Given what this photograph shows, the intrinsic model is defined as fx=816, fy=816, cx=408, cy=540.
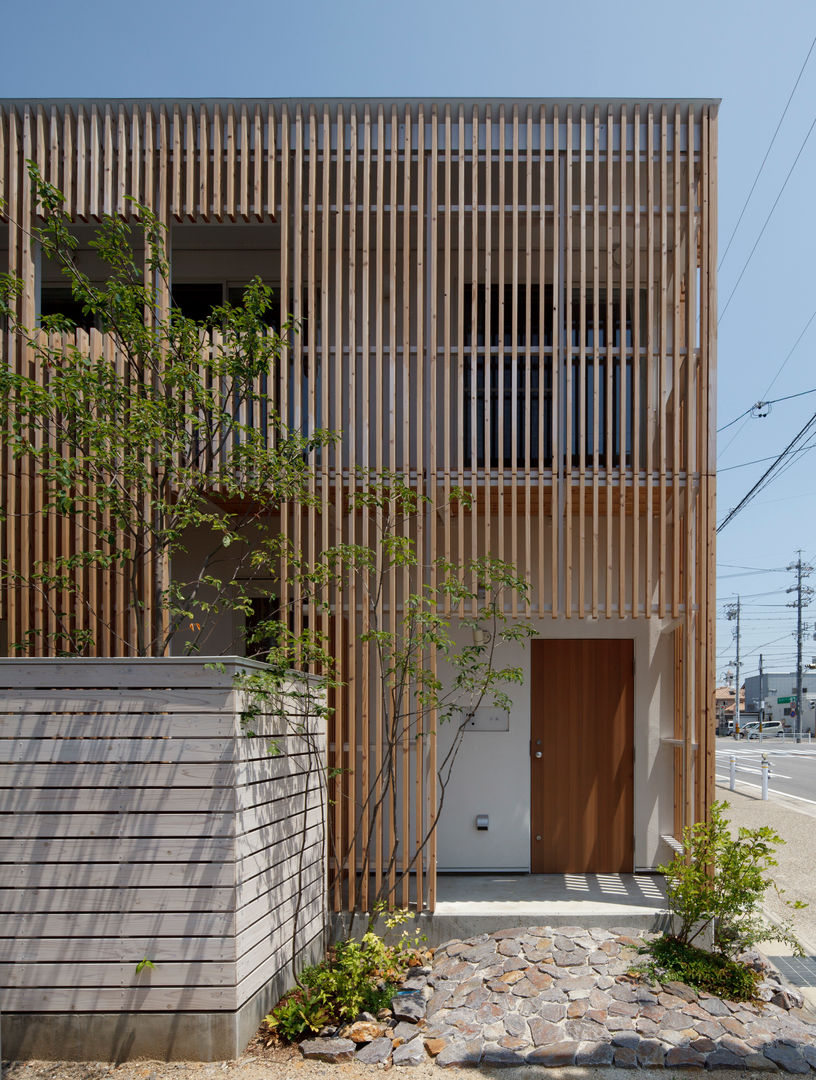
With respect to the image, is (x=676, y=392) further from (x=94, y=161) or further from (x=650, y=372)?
(x=94, y=161)

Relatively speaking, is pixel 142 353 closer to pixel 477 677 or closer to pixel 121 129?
pixel 121 129

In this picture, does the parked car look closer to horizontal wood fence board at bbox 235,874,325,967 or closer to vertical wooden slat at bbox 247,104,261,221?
horizontal wood fence board at bbox 235,874,325,967

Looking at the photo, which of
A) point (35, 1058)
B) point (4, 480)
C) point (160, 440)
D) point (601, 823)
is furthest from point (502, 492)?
point (35, 1058)

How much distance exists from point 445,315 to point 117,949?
16.5 feet

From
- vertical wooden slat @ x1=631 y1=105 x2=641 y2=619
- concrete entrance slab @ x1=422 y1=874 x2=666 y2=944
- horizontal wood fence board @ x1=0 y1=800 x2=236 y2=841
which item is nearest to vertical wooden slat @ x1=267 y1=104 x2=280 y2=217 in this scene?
vertical wooden slat @ x1=631 y1=105 x2=641 y2=619

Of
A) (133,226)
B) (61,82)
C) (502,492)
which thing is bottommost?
(502,492)

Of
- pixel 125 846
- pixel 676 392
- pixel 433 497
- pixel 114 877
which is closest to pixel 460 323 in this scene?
pixel 433 497

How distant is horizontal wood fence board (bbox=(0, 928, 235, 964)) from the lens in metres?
4.46

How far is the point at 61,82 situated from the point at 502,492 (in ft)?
16.9

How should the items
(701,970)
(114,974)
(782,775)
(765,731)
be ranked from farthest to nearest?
(765,731), (782,775), (701,970), (114,974)

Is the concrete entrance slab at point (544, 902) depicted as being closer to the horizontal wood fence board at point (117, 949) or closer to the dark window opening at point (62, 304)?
the horizontal wood fence board at point (117, 949)

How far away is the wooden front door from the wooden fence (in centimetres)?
370

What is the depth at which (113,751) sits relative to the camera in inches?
182

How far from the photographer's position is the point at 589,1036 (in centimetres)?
480
